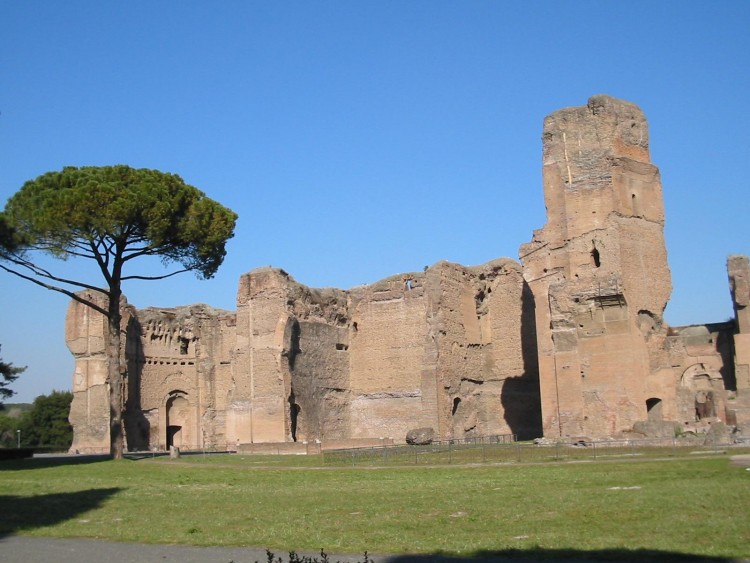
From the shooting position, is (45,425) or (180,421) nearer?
(180,421)

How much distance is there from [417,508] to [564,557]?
3612 mm

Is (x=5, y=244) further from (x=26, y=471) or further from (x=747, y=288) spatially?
(x=747, y=288)

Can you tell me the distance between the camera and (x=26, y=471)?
19.2m

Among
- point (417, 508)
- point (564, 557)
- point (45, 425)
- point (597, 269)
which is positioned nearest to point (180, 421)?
point (597, 269)

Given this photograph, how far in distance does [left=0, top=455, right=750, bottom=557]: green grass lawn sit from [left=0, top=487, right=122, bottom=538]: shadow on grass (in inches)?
0.9

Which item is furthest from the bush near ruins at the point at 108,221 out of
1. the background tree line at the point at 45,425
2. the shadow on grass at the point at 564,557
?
the background tree line at the point at 45,425

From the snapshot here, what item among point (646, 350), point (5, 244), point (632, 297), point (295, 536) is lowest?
point (295, 536)

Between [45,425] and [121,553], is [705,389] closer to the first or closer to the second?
[121,553]

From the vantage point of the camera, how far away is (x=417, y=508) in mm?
10914

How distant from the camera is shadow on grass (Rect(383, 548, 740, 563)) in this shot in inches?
285

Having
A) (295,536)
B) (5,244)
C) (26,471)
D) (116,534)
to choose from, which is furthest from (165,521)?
(5,244)

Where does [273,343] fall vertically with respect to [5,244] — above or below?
below

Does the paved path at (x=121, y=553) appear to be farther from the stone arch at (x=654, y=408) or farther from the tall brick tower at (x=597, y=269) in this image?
the stone arch at (x=654, y=408)

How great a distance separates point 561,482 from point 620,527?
438cm
